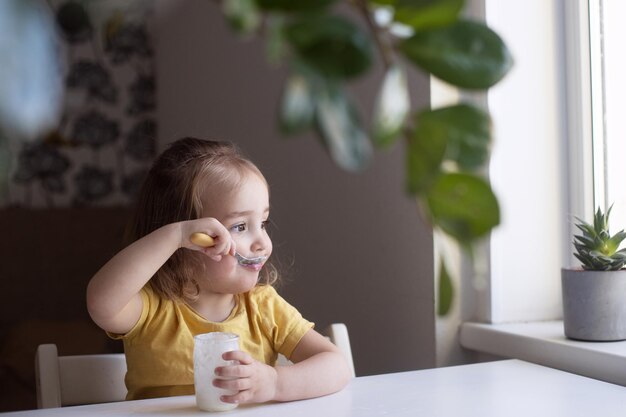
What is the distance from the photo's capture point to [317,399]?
104 centimetres

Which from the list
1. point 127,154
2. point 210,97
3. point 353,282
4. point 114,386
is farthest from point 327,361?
point 127,154

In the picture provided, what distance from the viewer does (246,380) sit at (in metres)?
0.97

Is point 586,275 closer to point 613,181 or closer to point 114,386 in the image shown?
point 613,181

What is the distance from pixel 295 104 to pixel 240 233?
1.09 m

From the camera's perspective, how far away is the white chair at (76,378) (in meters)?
1.19

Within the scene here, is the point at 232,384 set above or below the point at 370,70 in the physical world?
below

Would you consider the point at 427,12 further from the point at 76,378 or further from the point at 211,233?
the point at 76,378

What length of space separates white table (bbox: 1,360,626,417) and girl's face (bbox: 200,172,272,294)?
244mm

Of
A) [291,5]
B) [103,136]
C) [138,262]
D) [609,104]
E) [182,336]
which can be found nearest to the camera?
[291,5]

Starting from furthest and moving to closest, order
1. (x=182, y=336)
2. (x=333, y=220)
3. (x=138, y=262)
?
1. (x=333, y=220)
2. (x=182, y=336)
3. (x=138, y=262)

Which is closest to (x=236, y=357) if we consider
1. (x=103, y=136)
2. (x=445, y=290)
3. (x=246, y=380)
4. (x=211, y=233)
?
(x=246, y=380)

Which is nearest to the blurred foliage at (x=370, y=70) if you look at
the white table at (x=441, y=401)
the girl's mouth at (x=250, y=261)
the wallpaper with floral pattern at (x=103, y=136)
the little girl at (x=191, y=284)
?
the white table at (x=441, y=401)

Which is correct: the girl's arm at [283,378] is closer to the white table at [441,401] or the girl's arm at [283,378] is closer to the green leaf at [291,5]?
the white table at [441,401]

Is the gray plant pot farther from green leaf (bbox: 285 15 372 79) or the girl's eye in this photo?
green leaf (bbox: 285 15 372 79)
